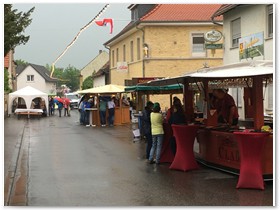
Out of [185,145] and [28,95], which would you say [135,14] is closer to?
[28,95]

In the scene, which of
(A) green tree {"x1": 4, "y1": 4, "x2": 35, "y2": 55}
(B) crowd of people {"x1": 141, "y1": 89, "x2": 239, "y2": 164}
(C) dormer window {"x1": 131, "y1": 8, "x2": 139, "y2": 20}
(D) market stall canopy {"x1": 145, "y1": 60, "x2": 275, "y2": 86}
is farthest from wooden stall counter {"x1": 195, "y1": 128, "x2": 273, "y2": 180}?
(C) dormer window {"x1": 131, "y1": 8, "x2": 139, "y2": 20}

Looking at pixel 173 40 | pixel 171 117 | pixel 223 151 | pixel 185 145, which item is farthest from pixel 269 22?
pixel 173 40

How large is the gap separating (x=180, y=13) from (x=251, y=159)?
25.4 meters

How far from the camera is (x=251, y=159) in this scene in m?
9.34

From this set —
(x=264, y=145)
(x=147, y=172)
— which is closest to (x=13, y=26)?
(x=147, y=172)

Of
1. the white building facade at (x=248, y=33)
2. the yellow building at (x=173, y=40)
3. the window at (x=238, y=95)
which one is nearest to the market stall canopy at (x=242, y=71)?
the white building facade at (x=248, y=33)

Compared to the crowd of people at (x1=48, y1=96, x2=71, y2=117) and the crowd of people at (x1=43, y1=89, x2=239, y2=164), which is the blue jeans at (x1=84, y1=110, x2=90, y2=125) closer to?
the crowd of people at (x1=48, y1=96, x2=71, y2=117)

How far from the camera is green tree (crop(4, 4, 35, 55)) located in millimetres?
13490

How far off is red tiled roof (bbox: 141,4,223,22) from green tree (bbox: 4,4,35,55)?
18.4 m

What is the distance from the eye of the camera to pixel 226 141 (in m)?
10.7

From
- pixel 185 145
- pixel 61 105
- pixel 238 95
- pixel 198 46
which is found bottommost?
pixel 185 145

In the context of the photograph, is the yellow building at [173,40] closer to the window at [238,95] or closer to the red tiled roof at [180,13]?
the red tiled roof at [180,13]

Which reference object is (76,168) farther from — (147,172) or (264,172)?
(264,172)

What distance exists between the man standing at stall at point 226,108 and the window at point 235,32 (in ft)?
33.0
